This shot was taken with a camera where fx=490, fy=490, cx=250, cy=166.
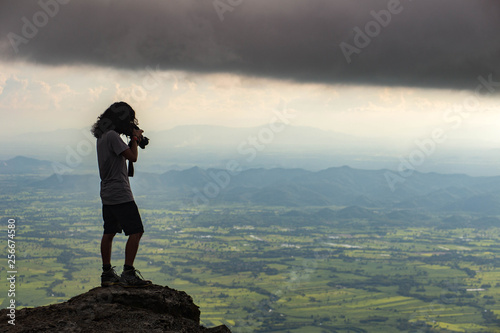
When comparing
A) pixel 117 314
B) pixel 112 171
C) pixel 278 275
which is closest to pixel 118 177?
pixel 112 171

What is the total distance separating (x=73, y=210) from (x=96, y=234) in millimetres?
37245

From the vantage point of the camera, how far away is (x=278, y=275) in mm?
135875

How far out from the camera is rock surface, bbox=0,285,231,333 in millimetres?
7523

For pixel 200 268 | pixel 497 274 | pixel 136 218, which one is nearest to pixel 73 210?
pixel 200 268

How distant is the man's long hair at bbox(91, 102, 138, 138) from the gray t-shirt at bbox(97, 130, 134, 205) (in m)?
0.24

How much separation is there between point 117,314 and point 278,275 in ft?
431

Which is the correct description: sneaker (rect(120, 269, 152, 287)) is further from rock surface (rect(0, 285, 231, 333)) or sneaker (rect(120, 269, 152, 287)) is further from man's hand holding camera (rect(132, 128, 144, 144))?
man's hand holding camera (rect(132, 128, 144, 144))

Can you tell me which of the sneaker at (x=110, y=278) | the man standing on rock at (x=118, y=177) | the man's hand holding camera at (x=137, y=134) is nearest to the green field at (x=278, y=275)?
the sneaker at (x=110, y=278)

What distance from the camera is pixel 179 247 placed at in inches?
6378

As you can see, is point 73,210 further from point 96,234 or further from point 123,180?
point 123,180

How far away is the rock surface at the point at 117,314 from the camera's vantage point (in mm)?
7523

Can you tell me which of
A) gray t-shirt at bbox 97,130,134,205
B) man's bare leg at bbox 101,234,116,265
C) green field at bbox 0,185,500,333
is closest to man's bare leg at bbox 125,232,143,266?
man's bare leg at bbox 101,234,116,265

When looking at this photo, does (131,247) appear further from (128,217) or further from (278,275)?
(278,275)

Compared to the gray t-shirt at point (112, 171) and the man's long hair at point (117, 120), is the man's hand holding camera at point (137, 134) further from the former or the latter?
the gray t-shirt at point (112, 171)
